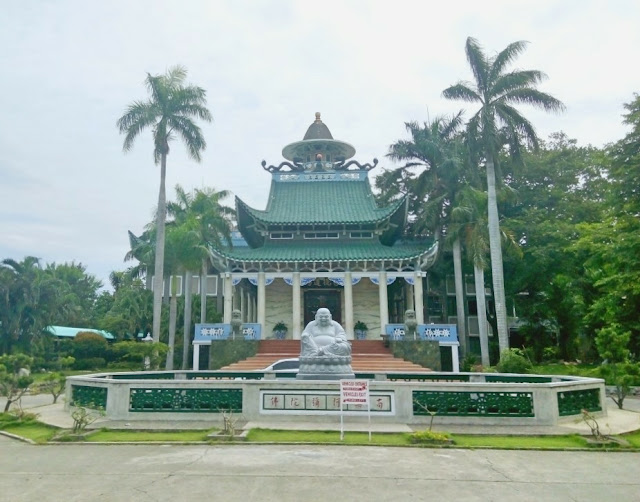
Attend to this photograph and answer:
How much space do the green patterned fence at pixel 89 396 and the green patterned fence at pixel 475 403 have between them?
757 centimetres

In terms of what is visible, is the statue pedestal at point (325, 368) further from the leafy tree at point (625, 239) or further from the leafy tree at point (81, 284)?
the leafy tree at point (81, 284)

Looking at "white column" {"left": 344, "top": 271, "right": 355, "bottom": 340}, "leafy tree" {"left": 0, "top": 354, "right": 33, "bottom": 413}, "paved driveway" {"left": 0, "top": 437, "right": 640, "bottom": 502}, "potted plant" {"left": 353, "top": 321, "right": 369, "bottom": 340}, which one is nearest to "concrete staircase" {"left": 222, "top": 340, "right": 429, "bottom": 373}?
"white column" {"left": 344, "top": 271, "right": 355, "bottom": 340}

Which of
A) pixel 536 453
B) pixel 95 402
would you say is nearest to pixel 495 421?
pixel 536 453

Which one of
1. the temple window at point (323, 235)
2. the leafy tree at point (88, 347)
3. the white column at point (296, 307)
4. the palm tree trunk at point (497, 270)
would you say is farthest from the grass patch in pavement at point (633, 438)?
the leafy tree at point (88, 347)

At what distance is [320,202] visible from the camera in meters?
34.3

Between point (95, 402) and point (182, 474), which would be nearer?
point (182, 474)

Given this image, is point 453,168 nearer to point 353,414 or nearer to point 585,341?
point 585,341

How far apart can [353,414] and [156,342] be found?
16.5 m

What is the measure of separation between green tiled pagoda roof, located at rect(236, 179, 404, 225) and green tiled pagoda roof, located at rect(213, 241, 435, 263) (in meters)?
1.60

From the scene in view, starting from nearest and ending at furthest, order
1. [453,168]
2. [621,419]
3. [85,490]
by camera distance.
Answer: [85,490], [621,419], [453,168]

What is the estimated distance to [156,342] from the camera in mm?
25062

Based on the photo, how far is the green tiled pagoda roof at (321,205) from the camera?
104ft

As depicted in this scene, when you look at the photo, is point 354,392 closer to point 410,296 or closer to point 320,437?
point 320,437

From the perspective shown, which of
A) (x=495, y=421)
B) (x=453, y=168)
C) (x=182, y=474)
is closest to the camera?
(x=182, y=474)
